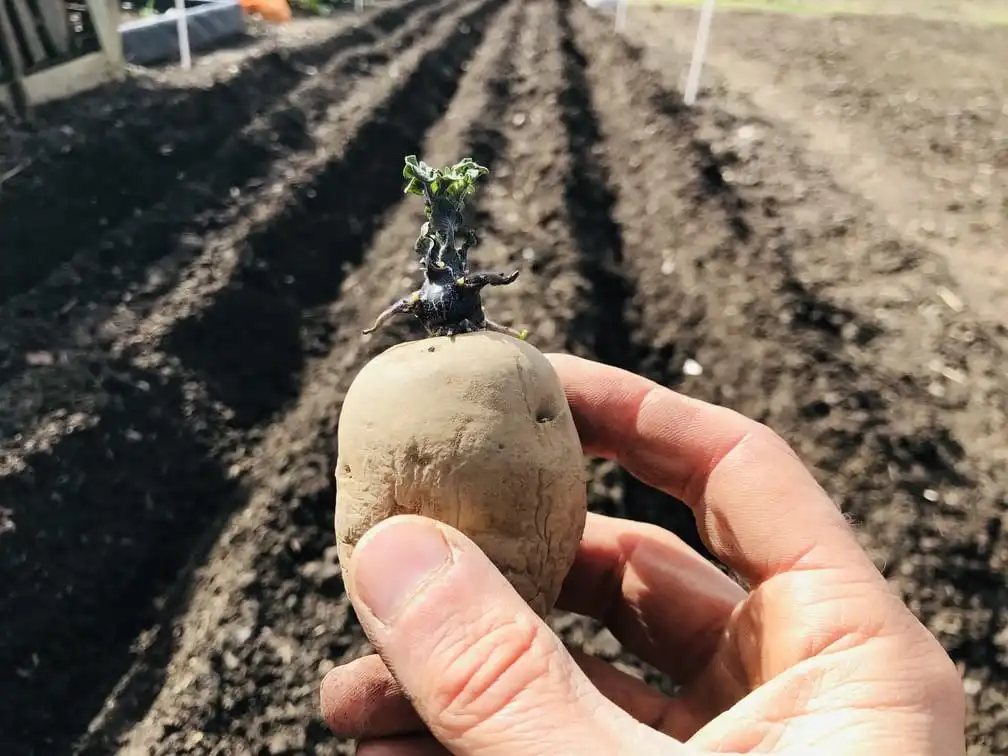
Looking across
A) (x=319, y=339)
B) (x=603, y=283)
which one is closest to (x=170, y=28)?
(x=319, y=339)

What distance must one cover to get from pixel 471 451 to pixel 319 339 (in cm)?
346

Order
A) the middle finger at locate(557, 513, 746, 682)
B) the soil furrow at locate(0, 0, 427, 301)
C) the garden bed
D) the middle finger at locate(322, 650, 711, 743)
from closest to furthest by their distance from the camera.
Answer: the middle finger at locate(322, 650, 711, 743) < the middle finger at locate(557, 513, 746, 682) < the soil furrow at locate(0, 0, 427, 301) < the garden bed

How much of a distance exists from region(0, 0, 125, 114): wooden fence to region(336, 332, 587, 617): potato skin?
6.35 m

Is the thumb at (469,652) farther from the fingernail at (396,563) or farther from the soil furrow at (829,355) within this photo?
the soil furrow at (829,355)

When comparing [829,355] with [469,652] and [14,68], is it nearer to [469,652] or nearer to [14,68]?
[469,652]

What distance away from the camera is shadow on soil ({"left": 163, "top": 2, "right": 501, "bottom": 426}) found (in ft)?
16.2

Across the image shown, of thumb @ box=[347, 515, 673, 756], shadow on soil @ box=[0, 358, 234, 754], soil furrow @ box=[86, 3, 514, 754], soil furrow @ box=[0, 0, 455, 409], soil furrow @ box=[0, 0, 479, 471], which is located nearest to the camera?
thumb @ box=[347, 515, 673, 756]

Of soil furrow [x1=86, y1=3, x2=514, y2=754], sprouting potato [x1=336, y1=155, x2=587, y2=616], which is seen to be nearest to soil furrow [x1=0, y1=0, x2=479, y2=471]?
soil furrow [x1=86, y1=3, x2=514, y2=754]

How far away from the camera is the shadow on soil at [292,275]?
494 centimetres

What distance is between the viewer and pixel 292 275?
572 centimetres

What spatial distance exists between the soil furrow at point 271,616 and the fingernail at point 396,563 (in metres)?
1.65

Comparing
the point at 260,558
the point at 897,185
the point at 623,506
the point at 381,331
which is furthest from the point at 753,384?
the point at 897,185

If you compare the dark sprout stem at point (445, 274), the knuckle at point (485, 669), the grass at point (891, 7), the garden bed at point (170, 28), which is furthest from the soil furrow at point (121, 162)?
the grass at point (891, 7)

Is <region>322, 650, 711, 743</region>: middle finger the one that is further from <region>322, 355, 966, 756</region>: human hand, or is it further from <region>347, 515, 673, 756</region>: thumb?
<region>347, 515, 673, 756</region>: thumb
